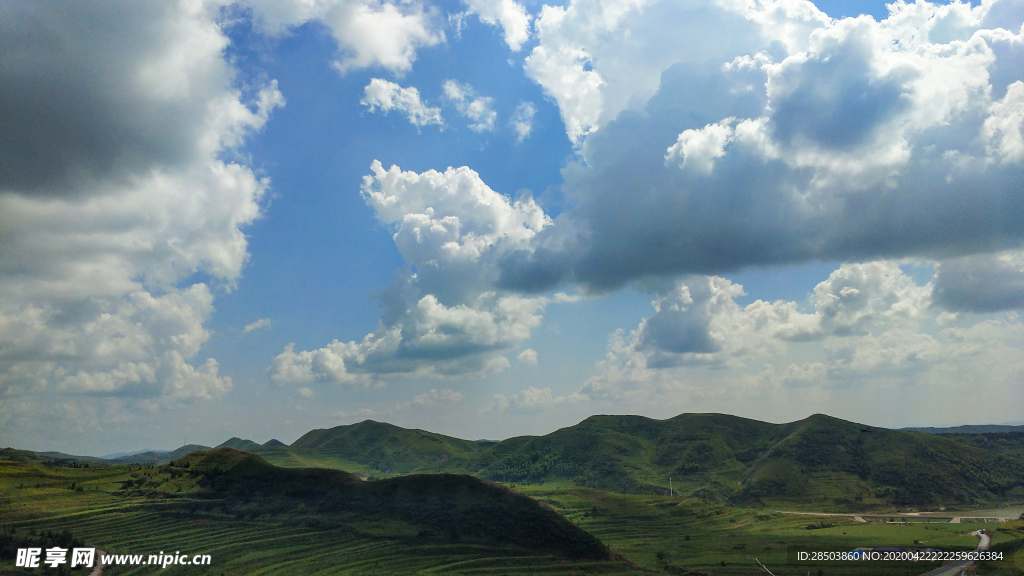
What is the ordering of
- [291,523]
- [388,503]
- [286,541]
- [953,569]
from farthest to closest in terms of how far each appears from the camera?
[388,503] → [291,523] → [953,569] → [286,541]

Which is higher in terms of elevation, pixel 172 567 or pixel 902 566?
pixel 172 567

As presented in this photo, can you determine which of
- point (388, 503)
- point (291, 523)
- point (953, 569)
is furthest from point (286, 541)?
point (953, 569)

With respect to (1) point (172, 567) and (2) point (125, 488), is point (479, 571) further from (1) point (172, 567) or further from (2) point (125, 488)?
(2) point (125, 488)

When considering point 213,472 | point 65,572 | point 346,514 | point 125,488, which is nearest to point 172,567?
point 65,572

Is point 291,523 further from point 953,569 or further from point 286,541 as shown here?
point 953,569

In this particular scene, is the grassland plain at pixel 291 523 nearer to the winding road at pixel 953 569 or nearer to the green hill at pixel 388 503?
the green hill at pixel 388 503

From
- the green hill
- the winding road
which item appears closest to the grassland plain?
the green hill

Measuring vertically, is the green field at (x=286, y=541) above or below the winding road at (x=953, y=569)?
above

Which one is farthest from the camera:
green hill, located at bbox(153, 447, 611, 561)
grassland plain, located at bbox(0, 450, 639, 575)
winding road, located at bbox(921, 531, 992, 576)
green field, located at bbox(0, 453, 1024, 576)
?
green hill, located at bbox(153, 447, 611, 561)

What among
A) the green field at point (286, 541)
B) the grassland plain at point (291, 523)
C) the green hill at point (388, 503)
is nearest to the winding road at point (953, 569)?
the green field at point (286, 541)

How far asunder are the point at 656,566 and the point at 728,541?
178 feet

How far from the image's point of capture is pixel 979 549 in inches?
6206

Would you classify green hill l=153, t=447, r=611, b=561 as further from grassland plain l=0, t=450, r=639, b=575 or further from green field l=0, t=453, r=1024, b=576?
green field l=0, t=453, r=1024, b=576

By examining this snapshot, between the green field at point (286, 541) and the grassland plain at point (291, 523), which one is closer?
the green field at point (286, 541)
